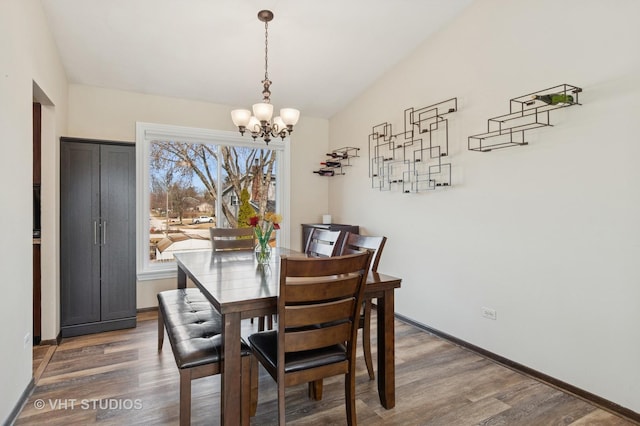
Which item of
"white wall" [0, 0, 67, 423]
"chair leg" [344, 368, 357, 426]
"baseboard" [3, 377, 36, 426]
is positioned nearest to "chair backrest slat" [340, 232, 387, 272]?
"chair leg" [344, 368, 357, 426]

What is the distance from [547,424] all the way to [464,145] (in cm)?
213

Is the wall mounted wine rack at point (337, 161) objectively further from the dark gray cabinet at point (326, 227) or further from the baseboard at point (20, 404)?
the baseboard at point (20, 404)

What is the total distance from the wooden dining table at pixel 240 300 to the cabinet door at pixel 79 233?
1.00 metres

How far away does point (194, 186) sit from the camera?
4363 millimetres

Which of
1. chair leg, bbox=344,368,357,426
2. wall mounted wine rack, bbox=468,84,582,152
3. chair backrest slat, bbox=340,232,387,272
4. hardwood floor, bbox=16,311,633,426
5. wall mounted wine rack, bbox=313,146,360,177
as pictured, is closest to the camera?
chair leg, bbox=344,368,357,426

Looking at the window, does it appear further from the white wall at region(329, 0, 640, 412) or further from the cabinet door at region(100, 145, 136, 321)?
the white wall at region(329, 0, 640, 412)

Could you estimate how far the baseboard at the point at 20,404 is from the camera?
1960 millimetres

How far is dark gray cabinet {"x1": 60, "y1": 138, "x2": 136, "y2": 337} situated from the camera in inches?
127

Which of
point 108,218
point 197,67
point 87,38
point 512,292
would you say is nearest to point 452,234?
point 512,292

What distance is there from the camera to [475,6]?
3.02 meters

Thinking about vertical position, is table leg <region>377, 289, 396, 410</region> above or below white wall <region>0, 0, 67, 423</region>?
below

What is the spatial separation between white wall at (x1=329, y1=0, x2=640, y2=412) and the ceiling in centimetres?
49

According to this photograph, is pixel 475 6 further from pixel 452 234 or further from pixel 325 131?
pixel 325 131

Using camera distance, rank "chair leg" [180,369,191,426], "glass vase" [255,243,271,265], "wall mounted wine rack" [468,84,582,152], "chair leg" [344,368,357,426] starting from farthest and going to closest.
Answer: "glass vase" [255,243,271,265], "wall mounted wine rack" [468,84,582,152], "chair leg" [344,368,357,426], "chair leg" [180,369,191,426]
